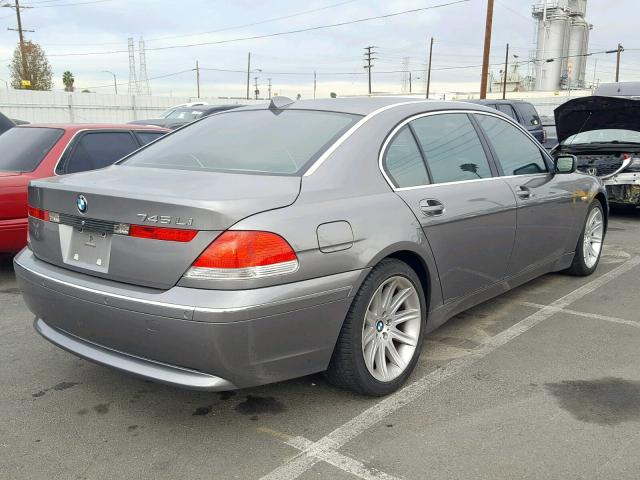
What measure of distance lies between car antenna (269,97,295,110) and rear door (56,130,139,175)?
2.55 meters

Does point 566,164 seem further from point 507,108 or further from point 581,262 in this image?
point 507,108

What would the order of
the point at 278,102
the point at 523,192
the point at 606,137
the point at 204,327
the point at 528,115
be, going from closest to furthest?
1. the point at 204,327
2. the point at 278,102
3. the point at 523,192
4. the point at 606,137
5. the point at 528,115

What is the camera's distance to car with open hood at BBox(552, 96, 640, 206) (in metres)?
8.33

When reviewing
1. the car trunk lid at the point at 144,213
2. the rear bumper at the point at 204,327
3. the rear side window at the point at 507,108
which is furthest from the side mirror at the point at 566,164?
the rear side window at the point at 507,108

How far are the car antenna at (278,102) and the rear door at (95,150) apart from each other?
255cm

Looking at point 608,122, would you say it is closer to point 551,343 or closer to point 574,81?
point 551,343

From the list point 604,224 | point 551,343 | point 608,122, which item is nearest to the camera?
point 551,343

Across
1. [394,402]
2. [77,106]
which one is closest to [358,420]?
[394,402]

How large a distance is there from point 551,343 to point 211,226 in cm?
260

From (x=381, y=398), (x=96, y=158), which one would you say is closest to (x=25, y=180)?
(x=96, y=158)

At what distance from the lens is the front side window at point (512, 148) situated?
4324 millimetres

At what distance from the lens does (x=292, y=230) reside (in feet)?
8.79

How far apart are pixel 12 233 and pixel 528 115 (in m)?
11.4

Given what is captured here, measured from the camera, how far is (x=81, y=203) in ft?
9.50
